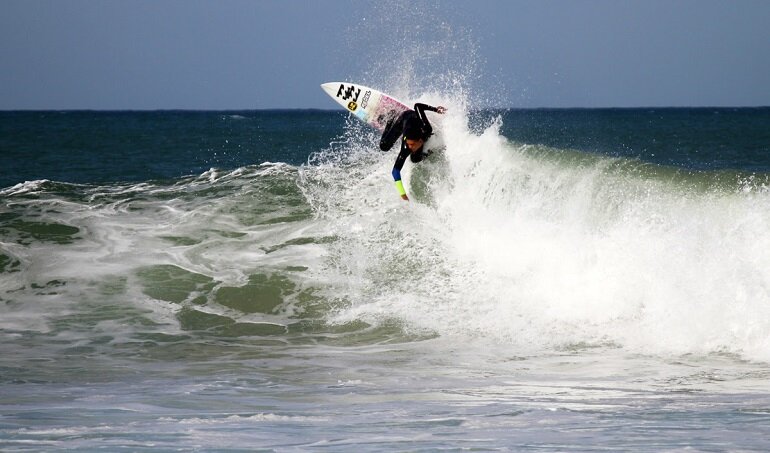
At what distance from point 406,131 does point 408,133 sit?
0.04 m

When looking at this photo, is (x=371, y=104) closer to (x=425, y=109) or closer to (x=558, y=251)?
(x=425, y=109)

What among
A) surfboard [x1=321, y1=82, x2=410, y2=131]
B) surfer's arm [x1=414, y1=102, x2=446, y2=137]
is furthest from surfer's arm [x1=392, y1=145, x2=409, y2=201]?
surfboard [x1=321, y1=82, x2=410, y2=131]

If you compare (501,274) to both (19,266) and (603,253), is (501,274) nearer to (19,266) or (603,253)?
(603,253)

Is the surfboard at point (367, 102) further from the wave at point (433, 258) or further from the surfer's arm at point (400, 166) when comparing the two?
the surfer's arm at point (400, 166)

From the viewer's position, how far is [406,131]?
492 inches

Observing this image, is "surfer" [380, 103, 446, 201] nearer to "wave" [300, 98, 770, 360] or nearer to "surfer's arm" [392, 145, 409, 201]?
"surfer's arm" [392, 145, 409, 201]

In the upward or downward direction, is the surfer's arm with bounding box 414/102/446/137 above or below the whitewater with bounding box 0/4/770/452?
above

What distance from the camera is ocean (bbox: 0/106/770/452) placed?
559 cm

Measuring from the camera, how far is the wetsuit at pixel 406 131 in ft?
40.7

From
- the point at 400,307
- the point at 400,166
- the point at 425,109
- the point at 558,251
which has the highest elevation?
the point at 425,109

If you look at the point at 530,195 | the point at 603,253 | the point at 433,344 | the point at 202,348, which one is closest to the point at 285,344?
the point at 202,348

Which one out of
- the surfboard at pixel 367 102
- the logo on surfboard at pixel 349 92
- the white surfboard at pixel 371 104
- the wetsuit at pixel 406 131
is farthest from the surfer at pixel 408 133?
the logo on surfboard at pixel 349 92

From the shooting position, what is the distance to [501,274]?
35.2ft

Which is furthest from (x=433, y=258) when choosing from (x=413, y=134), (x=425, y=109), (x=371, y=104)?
(x=371, y=104)
